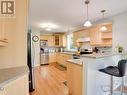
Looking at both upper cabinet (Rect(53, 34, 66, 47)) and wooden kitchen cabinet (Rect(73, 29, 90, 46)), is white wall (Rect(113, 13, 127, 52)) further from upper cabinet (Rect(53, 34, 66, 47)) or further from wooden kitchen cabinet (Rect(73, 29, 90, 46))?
upper cabinet (Rect(53, 34, 66, 47))

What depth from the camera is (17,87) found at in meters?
1.33

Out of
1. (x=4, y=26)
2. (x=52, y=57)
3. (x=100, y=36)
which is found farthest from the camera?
(x=52, y=57)

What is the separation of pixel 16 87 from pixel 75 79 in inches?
66.0

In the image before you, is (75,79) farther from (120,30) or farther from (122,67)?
(120,30)

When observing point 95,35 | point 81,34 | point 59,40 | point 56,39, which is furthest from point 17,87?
point 56,39

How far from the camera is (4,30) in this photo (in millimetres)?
1585

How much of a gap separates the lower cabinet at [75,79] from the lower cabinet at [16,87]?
131 centimetres

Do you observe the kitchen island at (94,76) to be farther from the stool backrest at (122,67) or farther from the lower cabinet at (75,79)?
the stool backrest at (122,67)

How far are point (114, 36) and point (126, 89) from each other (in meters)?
1.79

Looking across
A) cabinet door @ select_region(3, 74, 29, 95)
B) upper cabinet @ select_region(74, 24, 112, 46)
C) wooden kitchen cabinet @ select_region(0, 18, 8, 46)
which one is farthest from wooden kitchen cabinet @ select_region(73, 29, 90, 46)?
cabinet door @ select_region(3, 74, 29, 95)

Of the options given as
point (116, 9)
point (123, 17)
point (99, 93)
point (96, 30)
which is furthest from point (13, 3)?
point (96, 30)

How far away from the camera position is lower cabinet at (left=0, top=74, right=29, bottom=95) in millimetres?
1088

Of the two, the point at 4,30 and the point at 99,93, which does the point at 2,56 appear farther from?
the point at 99,93

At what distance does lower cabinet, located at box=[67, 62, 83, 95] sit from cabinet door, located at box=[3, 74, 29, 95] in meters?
1.31
